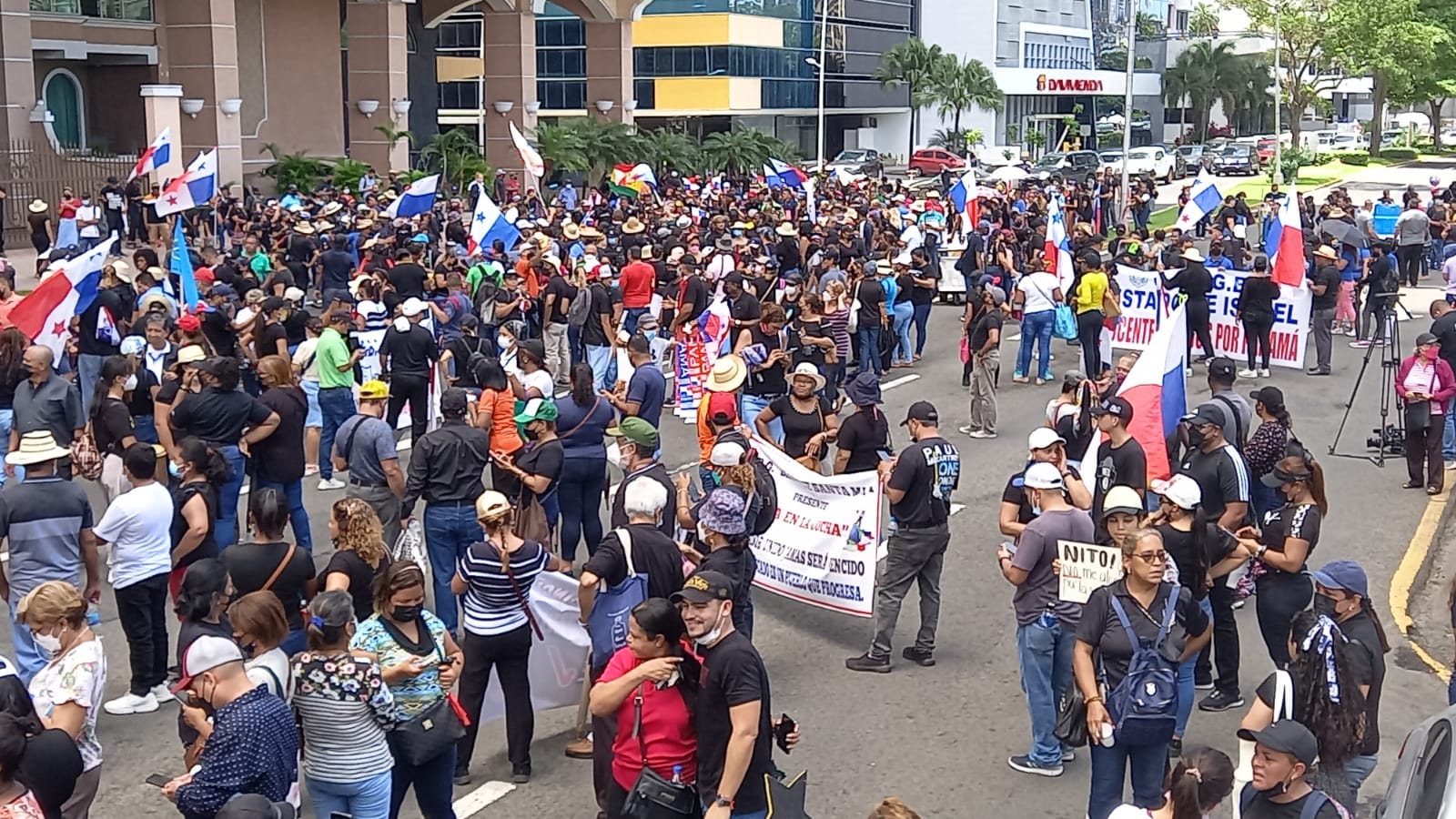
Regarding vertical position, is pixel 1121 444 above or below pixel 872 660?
above

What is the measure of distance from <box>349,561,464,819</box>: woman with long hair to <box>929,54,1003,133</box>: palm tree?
7554 cm

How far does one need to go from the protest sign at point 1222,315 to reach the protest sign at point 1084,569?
39.4 ft

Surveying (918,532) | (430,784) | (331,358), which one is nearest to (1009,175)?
(331,358)

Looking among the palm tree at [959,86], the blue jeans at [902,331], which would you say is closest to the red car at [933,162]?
the palm tree at [959,86]

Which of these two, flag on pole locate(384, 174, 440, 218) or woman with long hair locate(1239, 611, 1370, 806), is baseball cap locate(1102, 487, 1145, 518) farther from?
flag on pole locate(384, 174, 440, 218)

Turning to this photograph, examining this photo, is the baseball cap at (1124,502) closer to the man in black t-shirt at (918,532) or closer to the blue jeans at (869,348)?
the man in black t-shirt at (918,532)

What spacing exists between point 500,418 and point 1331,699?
625cm

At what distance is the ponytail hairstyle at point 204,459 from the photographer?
838 cm

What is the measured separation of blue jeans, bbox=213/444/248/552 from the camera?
982cm

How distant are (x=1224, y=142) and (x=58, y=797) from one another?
6731 centimetres

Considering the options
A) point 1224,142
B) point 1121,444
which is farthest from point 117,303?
point 1224,142

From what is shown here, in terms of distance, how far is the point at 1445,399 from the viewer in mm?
13617

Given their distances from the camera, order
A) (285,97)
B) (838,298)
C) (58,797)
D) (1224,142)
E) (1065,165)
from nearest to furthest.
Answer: (58,797) → (838,298) → (285,97) → (1065,165) → (1224,142)

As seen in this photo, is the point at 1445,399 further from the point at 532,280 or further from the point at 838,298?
the point at 532,280
